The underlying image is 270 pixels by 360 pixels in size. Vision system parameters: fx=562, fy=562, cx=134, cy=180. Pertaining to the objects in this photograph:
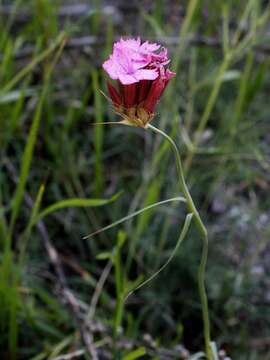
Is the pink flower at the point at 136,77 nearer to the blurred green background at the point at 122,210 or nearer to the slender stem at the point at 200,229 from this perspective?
the slender stem at the point at 200,229

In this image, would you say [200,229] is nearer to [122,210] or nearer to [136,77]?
[136,77]

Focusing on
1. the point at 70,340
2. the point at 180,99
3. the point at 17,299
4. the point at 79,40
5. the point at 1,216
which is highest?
the point at 79,40

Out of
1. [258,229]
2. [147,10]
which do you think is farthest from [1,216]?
[147,10]

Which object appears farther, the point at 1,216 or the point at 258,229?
the point at 258,229

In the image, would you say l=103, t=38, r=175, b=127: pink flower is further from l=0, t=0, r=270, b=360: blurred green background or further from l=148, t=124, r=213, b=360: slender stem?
l=0, t=0, r=270, b=360: blurred green background

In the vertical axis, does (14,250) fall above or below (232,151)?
below

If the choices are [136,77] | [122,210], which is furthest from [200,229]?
[122,210]

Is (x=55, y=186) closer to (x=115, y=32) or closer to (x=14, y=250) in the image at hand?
(x=14, y=250)

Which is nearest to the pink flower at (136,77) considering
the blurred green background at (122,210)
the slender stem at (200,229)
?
the slender stem at (200,229)

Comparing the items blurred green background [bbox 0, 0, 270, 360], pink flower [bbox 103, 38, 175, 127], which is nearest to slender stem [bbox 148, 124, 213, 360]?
pink flower [bbox 103, 38, 175, 127]
